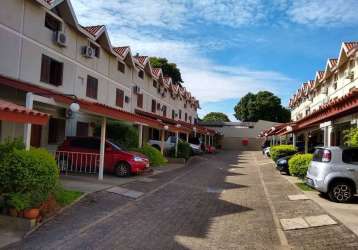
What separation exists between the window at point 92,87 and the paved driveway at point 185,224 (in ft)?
34.0

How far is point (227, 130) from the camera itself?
66562mm

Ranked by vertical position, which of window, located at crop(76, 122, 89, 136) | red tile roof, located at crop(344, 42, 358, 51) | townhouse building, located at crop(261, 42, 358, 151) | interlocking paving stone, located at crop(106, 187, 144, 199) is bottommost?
interlocking paving stone, located at crop(106, 187, 144, 199)

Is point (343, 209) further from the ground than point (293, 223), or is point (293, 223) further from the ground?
point (343, 209)

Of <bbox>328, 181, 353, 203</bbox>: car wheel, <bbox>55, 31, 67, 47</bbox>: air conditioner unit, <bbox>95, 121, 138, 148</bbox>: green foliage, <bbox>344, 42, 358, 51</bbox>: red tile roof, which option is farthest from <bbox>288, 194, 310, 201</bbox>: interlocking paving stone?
<bbox>344, 42, 358, 51</bbox>: red tile roof

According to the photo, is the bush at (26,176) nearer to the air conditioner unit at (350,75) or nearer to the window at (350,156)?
the window at (350,156)

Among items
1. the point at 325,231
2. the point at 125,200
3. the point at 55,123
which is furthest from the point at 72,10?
the point at 325,231

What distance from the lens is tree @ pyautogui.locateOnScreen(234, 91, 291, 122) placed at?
75125 millimetres

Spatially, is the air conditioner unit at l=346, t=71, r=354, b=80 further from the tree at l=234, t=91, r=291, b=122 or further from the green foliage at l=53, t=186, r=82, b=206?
the tree at l=234, t=91, r=291, b=122

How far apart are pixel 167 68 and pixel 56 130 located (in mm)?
41278

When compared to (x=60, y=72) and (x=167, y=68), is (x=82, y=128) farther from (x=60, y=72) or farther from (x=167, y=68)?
(x=167, y=68)

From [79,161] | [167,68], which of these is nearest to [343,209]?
[79,161]

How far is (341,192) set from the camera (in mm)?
11711

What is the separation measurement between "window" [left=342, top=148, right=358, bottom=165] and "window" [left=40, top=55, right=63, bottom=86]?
12.8m

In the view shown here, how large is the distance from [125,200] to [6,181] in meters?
4.09
